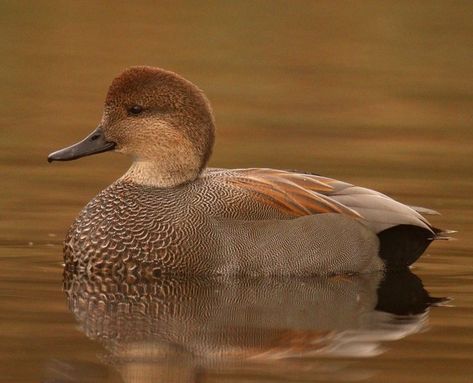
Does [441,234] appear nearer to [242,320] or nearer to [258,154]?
[242,320]

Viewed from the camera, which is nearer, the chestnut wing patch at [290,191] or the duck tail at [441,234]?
the chestnut wing patch at [290,191]

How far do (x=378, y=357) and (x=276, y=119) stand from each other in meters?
8.91

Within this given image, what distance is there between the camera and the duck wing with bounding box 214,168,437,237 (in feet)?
37.9

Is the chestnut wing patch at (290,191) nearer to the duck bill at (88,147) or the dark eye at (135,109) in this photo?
the dark eye at (135,109)

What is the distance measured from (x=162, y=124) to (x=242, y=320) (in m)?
2.35

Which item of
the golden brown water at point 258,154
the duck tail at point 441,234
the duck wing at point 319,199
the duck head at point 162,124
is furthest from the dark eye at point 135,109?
the duck tail at point 441,234

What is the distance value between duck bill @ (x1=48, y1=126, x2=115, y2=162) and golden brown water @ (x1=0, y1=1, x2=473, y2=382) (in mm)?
715

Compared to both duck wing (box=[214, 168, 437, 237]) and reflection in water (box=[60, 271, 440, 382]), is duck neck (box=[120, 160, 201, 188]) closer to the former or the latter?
Result: duck wing (box=[214, 168, 437, 237])

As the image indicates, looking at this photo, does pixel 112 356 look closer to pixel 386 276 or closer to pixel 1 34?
pixel 386 276

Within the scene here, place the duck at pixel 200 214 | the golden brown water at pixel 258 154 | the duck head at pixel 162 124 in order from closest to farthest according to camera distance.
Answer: the golden brown water at pixel 258 154 → the duck at pixel 200 214 → the duck head at pixel 162 124

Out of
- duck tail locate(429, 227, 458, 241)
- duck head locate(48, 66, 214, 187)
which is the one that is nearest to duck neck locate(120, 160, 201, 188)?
duck head locate(48, 66, 214, 187)

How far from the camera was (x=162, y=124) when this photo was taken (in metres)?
11.7

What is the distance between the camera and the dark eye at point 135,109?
11.7 meters

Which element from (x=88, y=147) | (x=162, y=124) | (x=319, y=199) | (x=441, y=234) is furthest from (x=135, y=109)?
(x=441, y=234)
